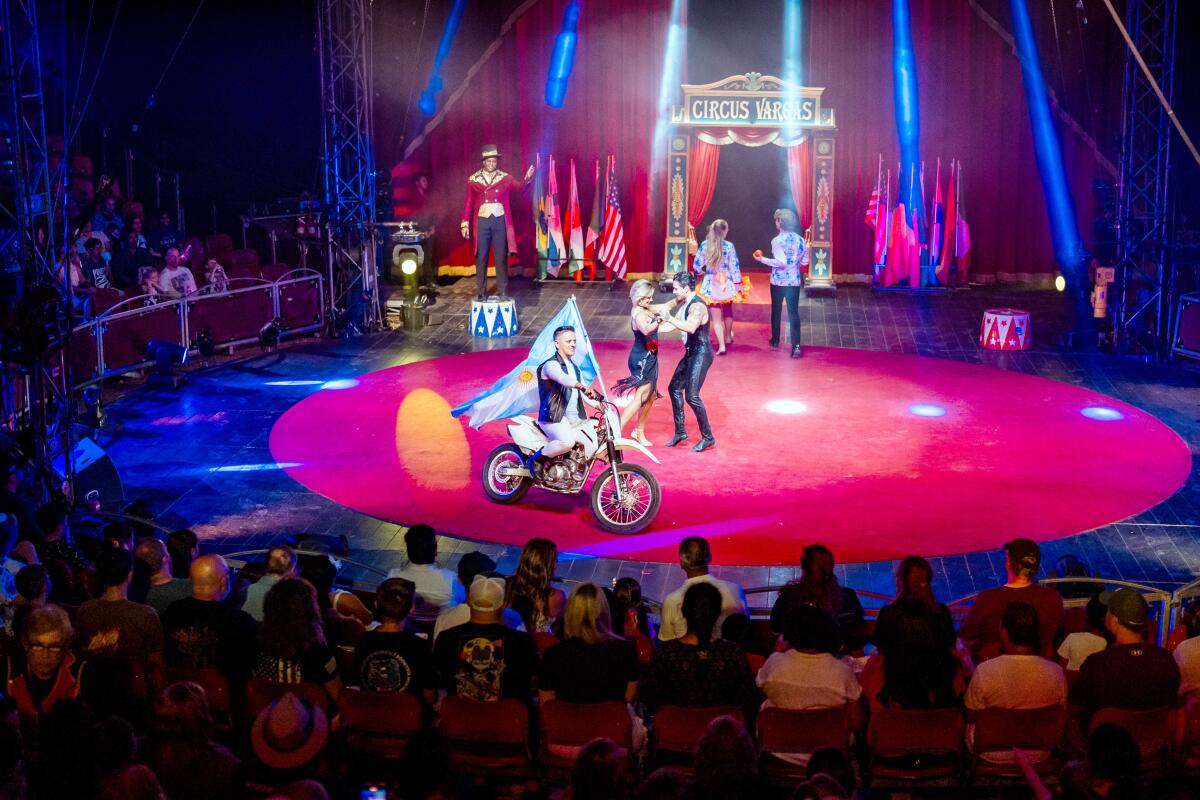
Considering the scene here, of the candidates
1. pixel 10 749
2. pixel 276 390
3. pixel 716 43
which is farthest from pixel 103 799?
pixel 716 43

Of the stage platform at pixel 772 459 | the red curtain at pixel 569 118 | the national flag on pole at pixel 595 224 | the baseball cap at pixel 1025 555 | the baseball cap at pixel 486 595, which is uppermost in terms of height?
the red curtain at pixel 569 118

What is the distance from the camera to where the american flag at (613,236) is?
68.0 feet

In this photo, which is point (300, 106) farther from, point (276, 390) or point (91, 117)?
point (276, 390)

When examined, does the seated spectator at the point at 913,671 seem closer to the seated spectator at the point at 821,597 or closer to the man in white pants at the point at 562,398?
the seated spectator at the point at 821,597

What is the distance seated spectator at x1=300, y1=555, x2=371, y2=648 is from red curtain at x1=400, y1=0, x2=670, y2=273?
1501cm

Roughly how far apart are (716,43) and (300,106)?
635cm

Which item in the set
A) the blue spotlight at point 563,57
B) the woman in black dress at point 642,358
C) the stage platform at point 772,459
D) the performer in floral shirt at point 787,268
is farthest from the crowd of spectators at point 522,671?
the blue spotlight at point 563,57

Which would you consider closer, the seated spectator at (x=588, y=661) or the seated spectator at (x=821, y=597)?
the seated spectator at (x=588, y=661)

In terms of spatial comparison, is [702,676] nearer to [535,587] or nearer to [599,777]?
[599,777]

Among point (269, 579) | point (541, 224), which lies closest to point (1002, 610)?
point (269, 579)

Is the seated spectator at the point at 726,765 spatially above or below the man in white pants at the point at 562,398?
below

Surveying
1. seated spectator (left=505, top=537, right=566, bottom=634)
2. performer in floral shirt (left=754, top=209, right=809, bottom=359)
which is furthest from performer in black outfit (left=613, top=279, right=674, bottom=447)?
seated spectator (left=505, top=537, right=566, bottom=634)

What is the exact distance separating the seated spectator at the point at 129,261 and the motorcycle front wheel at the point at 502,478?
7529 millimetres

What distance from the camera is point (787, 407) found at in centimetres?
1295
